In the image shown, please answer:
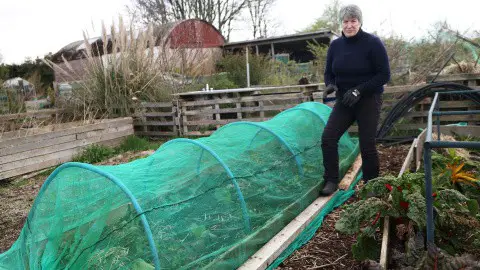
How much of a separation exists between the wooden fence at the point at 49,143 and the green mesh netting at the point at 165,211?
3.43 m

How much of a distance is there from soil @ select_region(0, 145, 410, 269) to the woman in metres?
0.46

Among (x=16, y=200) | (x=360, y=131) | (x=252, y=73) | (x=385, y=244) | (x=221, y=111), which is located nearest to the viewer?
(x=385, y=244)

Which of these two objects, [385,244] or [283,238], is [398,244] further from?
[283,238]

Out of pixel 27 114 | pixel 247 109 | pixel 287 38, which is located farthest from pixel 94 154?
pixel 287 38

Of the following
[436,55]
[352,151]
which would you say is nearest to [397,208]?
[352,151]

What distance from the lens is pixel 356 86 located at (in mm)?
3799

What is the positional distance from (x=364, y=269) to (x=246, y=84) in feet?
41.1

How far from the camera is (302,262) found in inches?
115

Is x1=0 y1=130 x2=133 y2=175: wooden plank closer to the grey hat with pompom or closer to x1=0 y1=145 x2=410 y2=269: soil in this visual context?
x1=0 y1=145 x2=410 y2=269: soil

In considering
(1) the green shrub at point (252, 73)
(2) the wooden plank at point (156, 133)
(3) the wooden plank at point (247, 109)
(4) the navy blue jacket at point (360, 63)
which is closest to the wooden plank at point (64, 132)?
(2) the wooden plank at point (156, 133)

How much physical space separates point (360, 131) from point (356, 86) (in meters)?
0.44

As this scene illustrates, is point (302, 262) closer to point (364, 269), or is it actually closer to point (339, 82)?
point (364, 269)

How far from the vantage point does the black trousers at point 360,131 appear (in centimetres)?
386

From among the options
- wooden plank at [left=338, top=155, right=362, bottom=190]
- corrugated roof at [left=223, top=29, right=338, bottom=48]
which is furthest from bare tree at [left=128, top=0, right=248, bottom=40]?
wooden plank at [left=338, top=155, right=362, bottom=190]
